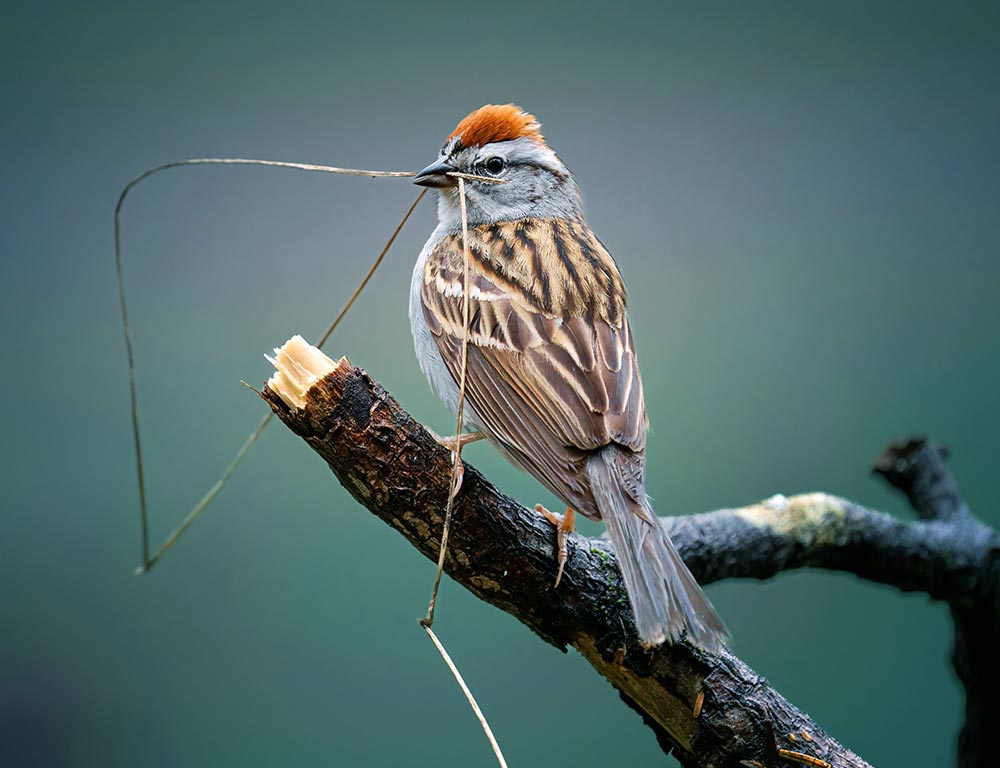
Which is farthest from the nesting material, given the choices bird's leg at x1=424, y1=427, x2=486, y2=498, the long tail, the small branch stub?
the long tail

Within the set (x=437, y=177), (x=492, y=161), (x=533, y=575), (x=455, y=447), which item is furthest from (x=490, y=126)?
(x=533, y=575)

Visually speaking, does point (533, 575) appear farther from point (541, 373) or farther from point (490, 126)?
point (490, 126)

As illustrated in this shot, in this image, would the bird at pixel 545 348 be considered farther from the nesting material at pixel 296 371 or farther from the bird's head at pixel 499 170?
the nesting material at pixel 296 371

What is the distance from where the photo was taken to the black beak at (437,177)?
2.19 meters

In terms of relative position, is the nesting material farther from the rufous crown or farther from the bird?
the rufous crown

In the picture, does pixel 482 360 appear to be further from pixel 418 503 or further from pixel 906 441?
pixel 906 441

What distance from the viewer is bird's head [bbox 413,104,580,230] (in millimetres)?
2250

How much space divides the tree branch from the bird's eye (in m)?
0.99

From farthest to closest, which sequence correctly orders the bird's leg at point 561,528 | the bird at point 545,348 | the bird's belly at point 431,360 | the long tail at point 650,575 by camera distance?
the bird's belly at point 431,360 < the bird's leg at point 561,528 < the bird at point 545,348 < the long tail at point 650,575

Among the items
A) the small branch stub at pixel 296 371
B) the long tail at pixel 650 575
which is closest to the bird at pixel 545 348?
the long tail at pixel 650 575

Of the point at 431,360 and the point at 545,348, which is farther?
the point at 431,360

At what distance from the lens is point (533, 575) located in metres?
1.65

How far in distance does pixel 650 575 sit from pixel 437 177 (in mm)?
1218

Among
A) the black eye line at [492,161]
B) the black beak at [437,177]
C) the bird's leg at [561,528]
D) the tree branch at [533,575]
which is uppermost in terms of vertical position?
the black eye line at [492,161]
